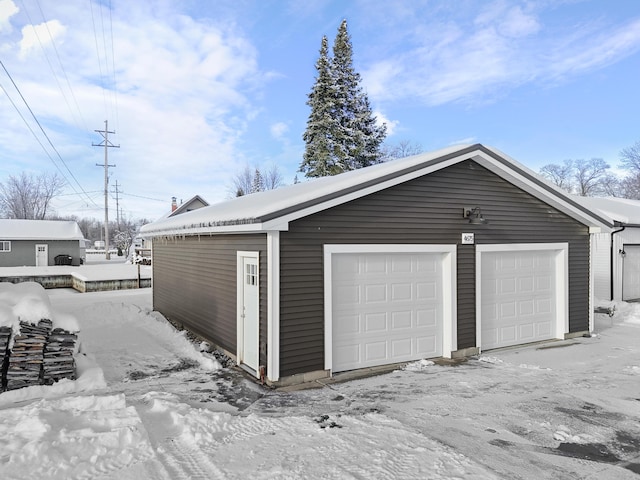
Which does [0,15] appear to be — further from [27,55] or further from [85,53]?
[85,53]

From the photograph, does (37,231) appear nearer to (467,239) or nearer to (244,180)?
(244,180)

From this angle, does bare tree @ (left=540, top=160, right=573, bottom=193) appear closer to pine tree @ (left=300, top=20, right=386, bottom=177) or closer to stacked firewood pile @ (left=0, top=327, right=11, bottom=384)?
pine tree @ (left=300, top=20, right=386, bottom=177)

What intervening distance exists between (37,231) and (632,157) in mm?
53113

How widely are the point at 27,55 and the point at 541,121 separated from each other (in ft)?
67.5

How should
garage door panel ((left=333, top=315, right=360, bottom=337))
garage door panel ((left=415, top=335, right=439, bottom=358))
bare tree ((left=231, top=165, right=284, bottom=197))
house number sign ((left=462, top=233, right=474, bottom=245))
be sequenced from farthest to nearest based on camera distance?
bare tree ((left=231, top=165, right=284, bottom=197)) → house number sign ((left=462, top=233, right=474, bottom=245)) → garage door panel ((left=415, top=335, right=439, bottom=358)) → garage door panel ((left=333, top=315, right=360, bottom=337))

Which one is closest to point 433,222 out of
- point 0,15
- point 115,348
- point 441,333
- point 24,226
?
point 441,333

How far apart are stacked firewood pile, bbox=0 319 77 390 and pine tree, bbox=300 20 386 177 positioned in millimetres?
20406

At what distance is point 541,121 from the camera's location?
787 inches

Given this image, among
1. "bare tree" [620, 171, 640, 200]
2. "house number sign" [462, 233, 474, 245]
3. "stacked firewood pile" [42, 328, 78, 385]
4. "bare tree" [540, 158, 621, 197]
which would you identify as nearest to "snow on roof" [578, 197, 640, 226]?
"house number sign" [462, 233, 474, 245]

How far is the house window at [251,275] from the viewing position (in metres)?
6.34

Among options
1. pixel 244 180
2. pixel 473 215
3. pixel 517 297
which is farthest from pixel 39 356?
pixel 244 180

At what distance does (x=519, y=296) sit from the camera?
28.1ft

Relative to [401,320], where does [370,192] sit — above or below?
above

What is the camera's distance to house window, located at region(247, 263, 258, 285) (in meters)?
6.34
